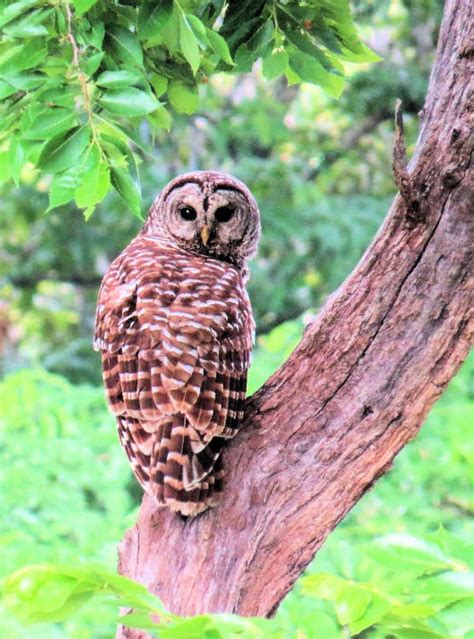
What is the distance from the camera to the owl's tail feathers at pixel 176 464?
2.41 m

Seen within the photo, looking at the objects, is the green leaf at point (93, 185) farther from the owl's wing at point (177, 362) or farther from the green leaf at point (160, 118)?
the owl's wing at point (177, 362)

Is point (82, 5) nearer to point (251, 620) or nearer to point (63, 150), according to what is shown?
point (63, 150)

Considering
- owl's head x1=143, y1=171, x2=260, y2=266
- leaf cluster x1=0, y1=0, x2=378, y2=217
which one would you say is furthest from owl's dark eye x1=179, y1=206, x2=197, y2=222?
leaf cluster x1=0, y1=0, x2=378, y2=217

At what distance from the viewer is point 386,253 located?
7.68 ft

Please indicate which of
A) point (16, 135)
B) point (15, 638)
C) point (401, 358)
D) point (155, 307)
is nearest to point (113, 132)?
point (16, 135)

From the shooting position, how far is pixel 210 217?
11.6 feet

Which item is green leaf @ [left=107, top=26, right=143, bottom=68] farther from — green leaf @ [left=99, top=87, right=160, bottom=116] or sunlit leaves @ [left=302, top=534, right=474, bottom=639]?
sunlit leaves @ [left=302, top=534, right=474, bottom=639]

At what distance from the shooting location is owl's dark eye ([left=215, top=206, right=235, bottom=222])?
3.58 meters

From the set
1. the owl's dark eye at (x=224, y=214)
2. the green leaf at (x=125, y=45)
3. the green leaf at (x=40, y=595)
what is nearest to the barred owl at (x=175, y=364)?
the owl's dark eye at (x=224, y=214)

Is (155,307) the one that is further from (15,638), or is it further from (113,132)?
(15,638)

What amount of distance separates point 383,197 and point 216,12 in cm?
669

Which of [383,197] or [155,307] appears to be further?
[383,197]

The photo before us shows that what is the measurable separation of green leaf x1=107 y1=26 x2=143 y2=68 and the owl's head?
129 cm

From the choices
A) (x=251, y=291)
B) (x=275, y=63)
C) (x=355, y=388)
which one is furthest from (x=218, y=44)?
(x=251, y=291)
